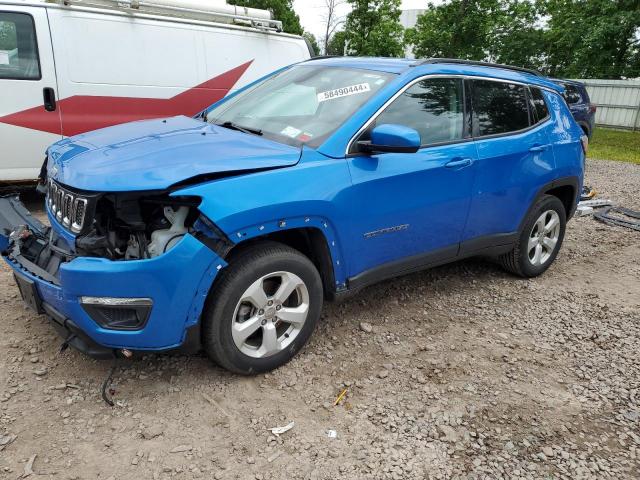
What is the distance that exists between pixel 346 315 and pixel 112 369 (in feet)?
5.38

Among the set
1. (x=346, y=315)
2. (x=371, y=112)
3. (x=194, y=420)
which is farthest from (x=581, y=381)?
(x=194, y=420)

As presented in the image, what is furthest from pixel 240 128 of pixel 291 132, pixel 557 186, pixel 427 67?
pixel 557 186

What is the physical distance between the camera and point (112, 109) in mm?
6137

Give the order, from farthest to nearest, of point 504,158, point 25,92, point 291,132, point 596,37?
point 596,37, point 25,92, point 504,158, point 291,132

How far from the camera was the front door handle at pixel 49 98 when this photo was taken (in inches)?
223

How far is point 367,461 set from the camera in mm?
2424

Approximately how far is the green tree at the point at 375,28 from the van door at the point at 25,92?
15.3m

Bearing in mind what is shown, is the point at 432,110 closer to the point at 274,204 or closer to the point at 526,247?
the point at 274,204

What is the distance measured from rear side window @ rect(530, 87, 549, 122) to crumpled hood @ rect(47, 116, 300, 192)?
2383 millimetres

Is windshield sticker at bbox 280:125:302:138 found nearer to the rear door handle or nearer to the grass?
the rear door handle

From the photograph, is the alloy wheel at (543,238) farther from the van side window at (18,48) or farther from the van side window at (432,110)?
the van side window at (18,48)

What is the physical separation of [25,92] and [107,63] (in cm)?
94

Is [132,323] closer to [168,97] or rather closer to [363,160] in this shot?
[363,160]

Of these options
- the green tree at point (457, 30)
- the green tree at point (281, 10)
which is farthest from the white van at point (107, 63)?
the green tree at point (281, 10)
